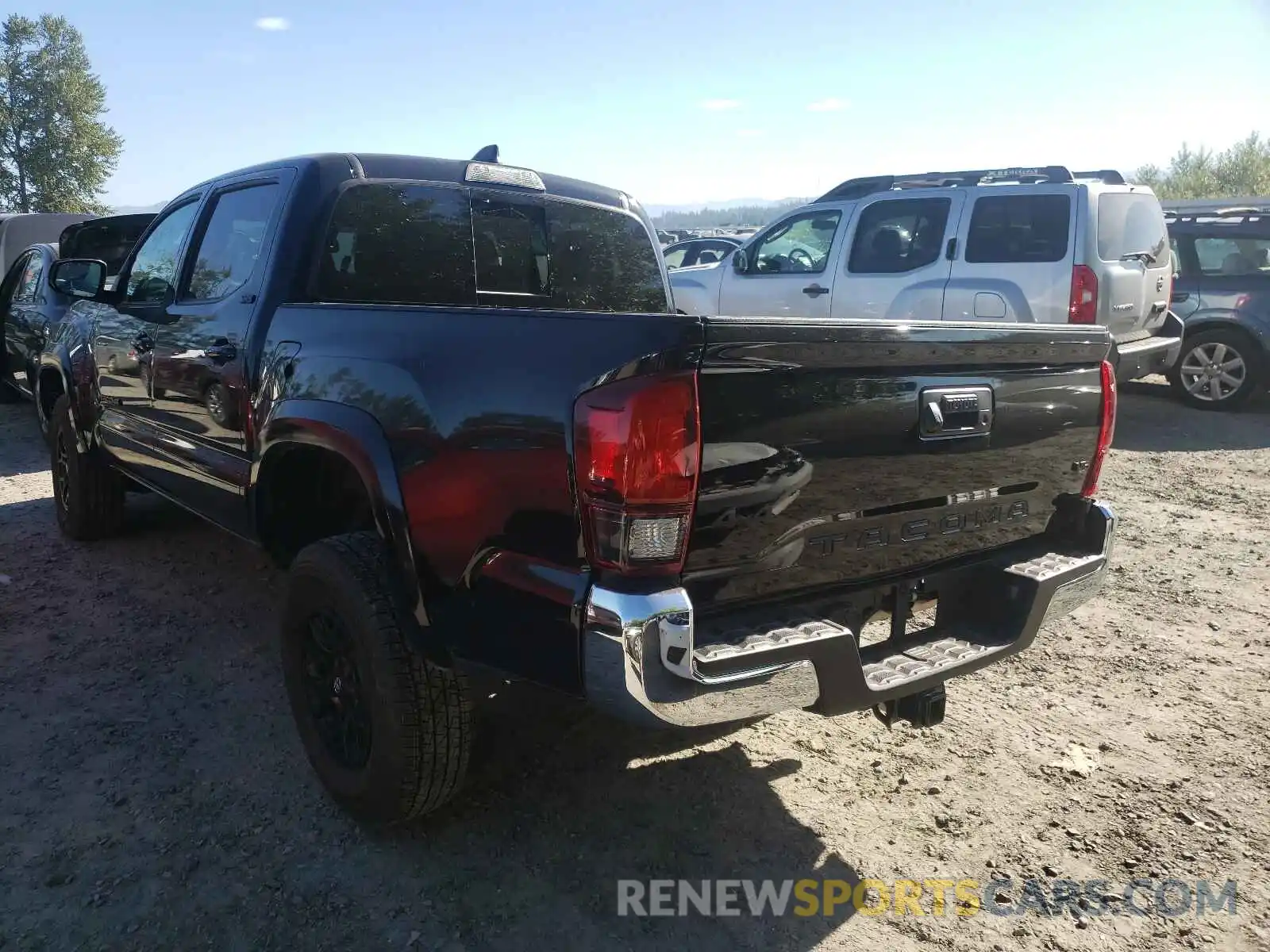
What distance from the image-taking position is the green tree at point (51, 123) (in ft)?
145

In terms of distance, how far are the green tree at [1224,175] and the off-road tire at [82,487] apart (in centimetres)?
4137

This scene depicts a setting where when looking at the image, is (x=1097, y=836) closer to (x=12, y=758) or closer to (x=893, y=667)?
(x=893, y=667)

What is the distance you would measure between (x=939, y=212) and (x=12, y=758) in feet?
24.6

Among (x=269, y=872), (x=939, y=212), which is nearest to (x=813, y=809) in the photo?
(x=269, y=872)

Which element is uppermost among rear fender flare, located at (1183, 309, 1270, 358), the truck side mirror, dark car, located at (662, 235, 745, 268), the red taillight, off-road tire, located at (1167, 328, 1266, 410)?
dark car, located at (662, 235, 745, 268)

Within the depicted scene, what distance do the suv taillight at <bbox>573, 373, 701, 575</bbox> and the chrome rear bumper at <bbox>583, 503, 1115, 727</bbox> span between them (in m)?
0.10

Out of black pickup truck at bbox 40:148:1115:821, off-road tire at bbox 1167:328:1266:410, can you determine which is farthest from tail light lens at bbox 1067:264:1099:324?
black pickup truck at bbox 40:148:1115:821

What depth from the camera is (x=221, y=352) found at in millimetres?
3496

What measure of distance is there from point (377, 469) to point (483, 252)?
1591 millimetres

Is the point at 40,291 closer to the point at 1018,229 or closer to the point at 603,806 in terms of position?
the point at 603,806

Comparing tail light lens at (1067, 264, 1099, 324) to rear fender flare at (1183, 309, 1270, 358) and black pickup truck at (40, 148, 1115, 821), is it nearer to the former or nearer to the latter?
rear fender flare at (1183, 309, 1270, 358)

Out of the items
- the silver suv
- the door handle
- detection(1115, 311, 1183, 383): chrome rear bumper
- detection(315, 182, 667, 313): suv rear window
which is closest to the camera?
the door handle

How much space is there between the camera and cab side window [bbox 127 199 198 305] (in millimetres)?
4211

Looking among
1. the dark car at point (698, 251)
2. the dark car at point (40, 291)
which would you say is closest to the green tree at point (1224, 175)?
the dark car at point (698, 251)
